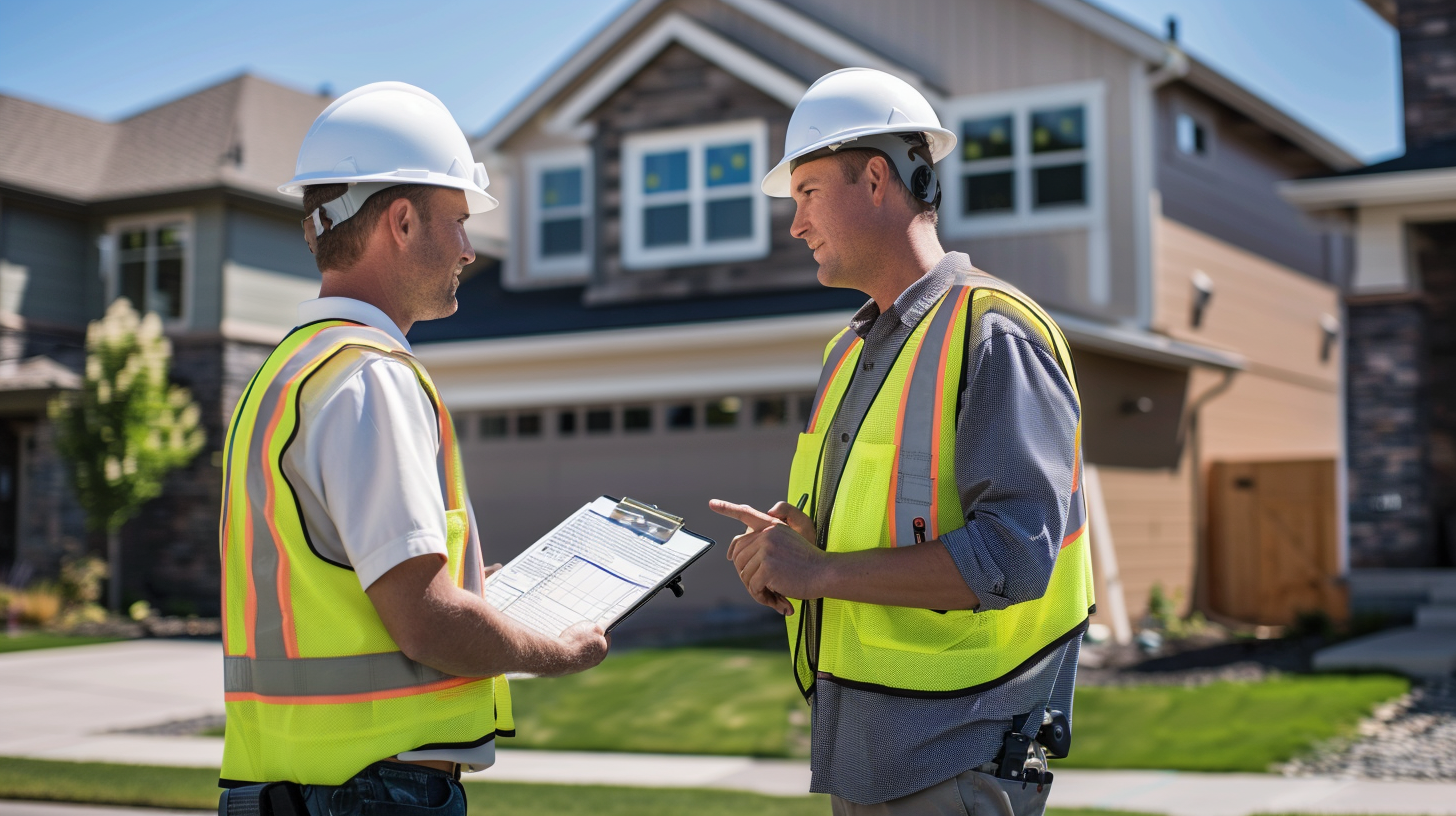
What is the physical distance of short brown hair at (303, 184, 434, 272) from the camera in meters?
2.32

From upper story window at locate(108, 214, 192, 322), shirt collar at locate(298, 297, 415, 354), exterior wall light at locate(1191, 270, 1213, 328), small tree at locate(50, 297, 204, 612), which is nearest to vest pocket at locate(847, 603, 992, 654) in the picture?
shirt collar at locate(298, 297, 415, 354)

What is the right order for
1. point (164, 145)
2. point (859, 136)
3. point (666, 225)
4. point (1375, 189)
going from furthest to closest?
point (164, 145) → point (666, 225) → point (1375, 189) → point (859, 136)

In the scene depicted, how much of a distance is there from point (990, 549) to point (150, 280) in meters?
20.0

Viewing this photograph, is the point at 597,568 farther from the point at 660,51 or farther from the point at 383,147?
the point at 660,51

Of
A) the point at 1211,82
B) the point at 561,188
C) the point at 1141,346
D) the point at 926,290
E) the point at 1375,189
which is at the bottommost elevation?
the point at 926,290

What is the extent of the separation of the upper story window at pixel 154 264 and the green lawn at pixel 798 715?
11957 millimetres

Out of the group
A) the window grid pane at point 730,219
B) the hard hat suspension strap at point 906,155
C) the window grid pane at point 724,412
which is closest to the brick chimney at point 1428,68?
the window grid pane at point 730,219

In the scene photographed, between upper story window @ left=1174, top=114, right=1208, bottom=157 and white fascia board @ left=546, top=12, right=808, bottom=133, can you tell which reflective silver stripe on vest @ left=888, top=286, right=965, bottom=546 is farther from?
upper story window @ left=1174, top=114, right=1208, bottom=157

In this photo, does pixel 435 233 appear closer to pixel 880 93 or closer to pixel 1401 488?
pixel 880 93

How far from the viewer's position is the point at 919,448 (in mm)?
2270

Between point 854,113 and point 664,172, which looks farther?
point 664,172

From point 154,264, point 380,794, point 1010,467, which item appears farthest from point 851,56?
point 380,794

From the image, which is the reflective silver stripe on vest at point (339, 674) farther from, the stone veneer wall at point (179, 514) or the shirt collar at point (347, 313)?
the stone veneer wall at point (179, 514)

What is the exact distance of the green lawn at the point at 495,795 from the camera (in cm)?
678
